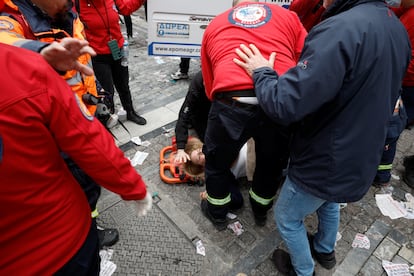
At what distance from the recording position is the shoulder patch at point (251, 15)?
6.64 ft

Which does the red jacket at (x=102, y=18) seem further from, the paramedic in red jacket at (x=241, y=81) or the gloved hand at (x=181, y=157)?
the paramedic in red jacket at (x=241, y=81)

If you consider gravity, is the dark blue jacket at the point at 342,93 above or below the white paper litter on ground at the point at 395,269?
above

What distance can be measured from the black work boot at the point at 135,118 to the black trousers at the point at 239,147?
194 cm

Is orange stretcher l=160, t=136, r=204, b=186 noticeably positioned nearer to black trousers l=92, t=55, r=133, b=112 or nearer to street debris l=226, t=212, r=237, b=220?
street debris l=226, t=212, r=237, b=220

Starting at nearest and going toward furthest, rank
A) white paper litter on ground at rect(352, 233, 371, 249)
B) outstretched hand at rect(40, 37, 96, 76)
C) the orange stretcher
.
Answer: outstretched hand at rect(40, 37, 96, 76) → white paper litter on ground at rect(352, 233, 371, 249) → the orange stretcher

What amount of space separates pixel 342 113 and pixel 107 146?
45.7 inches

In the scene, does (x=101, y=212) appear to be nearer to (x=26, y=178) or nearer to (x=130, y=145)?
(x=130, y=145)

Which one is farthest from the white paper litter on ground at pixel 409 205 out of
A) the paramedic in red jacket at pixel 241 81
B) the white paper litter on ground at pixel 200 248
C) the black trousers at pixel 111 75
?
the black trousers at pixel 111 75

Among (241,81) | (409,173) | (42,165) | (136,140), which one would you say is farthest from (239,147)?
(409,173)

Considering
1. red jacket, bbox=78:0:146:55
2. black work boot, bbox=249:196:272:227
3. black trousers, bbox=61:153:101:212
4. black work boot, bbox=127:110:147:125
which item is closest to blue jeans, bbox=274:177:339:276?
black work boot, bbox=249:196:272:227

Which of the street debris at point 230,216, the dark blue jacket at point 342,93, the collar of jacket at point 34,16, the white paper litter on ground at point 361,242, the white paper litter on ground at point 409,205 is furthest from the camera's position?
the white paper litter on ground at point 409,205

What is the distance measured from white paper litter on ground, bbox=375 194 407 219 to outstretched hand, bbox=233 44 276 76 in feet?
7.34

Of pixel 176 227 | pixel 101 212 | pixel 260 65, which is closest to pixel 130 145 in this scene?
pixel 101 212

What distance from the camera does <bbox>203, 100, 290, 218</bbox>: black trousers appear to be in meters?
1.96
